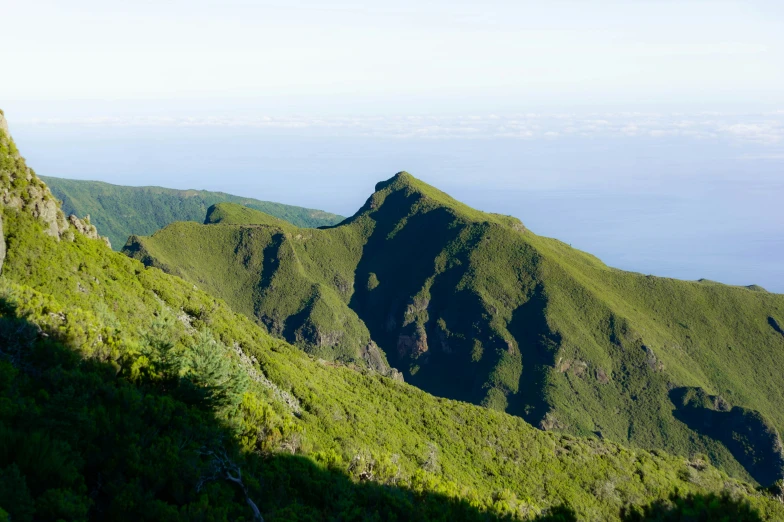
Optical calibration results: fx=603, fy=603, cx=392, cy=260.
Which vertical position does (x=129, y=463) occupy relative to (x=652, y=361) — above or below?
above

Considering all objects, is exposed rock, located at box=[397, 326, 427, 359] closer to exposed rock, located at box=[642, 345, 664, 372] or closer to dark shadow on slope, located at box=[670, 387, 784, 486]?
exposed rock, located at box=[642, 345, 664, 372]

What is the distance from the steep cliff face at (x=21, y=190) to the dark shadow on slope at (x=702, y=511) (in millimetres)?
53423

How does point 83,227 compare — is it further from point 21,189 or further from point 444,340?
point 444,340

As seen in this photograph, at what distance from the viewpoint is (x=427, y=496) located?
31.9 metres

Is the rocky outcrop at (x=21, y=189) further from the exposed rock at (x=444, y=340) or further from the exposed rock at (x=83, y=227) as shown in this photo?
the exposed rock at (x=444, y=340)

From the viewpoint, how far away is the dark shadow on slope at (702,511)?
69.6 feet

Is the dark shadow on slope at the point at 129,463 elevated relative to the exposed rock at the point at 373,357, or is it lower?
elevated

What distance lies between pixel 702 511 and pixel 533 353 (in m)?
156

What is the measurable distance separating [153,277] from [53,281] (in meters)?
17.5

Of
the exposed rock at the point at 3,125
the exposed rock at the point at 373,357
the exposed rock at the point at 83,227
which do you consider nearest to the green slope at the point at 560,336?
the exposed rock at the point at 373,357

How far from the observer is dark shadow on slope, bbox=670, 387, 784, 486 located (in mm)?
143375

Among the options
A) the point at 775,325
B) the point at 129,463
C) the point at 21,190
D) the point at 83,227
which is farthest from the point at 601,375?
the point at 129,463

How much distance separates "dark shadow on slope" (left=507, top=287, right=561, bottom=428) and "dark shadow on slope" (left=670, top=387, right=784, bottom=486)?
36.5 meters

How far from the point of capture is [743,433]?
146125mm
